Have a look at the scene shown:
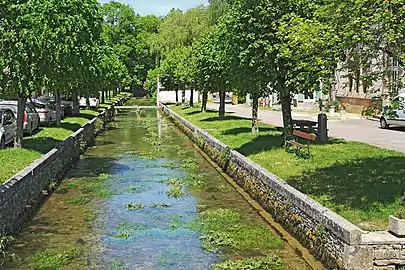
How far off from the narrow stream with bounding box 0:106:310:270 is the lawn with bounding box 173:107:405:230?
123cm

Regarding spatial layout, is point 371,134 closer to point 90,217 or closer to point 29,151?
point 29,151

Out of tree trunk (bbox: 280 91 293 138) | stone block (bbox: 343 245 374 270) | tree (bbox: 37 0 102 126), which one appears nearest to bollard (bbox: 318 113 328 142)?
tree trunk (bbox: 280 91 293 138)

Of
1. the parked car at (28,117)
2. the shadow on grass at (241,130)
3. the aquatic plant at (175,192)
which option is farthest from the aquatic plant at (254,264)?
the shadow on grass at (241,130)

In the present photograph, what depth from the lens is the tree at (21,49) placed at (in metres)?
15.1

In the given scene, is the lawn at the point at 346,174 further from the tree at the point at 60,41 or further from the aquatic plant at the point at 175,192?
the tree at the point at 60,41

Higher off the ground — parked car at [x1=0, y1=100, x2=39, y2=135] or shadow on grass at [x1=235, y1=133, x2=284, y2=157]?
parked car at [x1=0, y1=100, x2=39, y2=135]

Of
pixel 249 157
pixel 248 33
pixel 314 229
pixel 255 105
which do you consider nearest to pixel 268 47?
pixel 248 33

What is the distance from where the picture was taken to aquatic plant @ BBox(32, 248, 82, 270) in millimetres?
9406

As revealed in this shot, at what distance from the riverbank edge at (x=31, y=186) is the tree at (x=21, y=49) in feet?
7.08

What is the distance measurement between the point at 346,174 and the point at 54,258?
22.2ft

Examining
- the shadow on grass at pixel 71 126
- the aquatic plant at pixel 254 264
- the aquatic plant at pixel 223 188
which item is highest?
the shadow on grass at pixel 71 126

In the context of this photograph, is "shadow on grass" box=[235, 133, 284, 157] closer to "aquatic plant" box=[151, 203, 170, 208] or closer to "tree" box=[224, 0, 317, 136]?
"tree" box=[224, 0, 317, 136]

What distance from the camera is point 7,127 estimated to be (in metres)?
18.2

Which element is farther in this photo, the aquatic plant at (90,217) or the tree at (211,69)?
the tree at (211,69)
